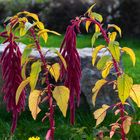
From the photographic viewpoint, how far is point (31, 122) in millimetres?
4465

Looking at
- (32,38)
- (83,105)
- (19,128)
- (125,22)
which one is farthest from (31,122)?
(125,22)

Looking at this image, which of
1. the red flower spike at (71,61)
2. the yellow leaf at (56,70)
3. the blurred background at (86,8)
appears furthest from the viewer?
the blurred background at (86,8)

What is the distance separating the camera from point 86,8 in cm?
1278

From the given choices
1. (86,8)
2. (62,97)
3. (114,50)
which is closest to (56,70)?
(62,97)

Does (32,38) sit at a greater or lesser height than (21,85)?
greater

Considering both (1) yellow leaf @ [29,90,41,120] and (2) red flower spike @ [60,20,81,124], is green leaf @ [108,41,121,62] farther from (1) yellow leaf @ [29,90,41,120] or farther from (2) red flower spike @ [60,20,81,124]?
(1) yellow leaf @ [29,90,41,120]

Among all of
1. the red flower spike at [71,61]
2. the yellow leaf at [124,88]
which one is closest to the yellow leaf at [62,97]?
the red flower spike at [71,61]

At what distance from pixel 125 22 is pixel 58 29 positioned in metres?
1.86

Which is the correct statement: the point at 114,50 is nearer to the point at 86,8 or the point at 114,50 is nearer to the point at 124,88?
the point at 124,88

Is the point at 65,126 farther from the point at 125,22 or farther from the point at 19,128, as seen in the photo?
the point at 125,22

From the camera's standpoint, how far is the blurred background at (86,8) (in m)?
12.4

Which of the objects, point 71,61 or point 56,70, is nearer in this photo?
point 71,61

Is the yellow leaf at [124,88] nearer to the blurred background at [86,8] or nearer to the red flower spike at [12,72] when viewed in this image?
the red flower spike at [12,72]

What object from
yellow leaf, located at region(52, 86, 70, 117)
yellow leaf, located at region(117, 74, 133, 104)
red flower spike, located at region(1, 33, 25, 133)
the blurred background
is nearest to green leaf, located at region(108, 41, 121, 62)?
yellow leaf, located at region(117, 74, 133, 104)
